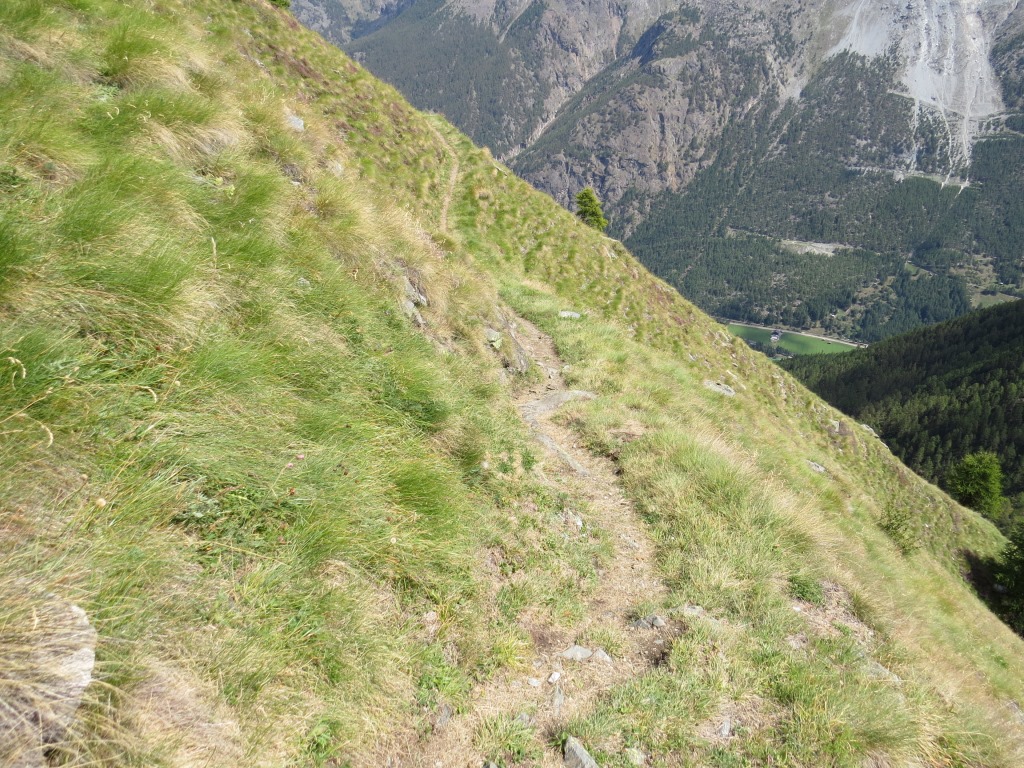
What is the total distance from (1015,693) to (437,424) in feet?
49.3

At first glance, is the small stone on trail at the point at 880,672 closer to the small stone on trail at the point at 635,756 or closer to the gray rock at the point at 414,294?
the small stone on trail at the point at 635,756

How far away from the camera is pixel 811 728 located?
407 centimetres

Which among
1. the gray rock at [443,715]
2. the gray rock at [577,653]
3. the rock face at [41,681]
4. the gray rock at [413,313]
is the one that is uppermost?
the gray rock at [413,313]

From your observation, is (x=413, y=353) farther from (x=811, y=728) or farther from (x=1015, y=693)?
(x=1015, y=693)

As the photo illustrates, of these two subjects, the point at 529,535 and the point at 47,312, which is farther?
the point at 529,535

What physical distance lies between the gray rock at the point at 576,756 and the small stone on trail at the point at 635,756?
13.0 inches

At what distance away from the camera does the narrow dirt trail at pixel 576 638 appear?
144 inches

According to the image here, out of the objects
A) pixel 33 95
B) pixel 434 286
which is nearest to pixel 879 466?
pixel 434 286

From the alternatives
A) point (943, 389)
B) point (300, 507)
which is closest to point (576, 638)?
point (300, 507)

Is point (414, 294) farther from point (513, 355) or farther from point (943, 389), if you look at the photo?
point (943, 389)

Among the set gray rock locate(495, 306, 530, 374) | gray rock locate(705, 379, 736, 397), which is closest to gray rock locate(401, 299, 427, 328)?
gray rock locate(495, 306, 530, 374)

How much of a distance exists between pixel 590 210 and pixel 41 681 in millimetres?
57078

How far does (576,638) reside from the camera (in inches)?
194

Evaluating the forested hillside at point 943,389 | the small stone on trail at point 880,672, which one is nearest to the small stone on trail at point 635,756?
the small stone on trail at point 880,672
